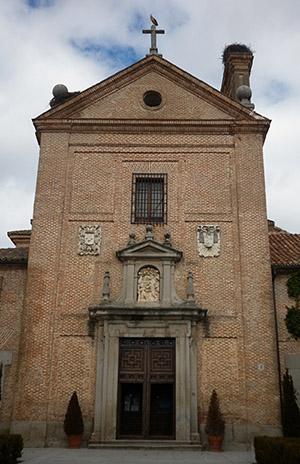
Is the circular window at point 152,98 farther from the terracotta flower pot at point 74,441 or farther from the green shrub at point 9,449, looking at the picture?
the green shrub at point 9,449

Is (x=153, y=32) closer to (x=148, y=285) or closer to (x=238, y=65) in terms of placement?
(x=238, y=65)

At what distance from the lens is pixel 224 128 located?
19516 millimetres

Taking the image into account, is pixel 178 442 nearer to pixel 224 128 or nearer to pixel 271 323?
pixel 271 323

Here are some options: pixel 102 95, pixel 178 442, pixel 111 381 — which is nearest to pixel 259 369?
pixel 178 442

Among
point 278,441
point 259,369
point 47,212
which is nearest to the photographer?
point 278,441

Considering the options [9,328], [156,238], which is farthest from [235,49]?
[9,328]

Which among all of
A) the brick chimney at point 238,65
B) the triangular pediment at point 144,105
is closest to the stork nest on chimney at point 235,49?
the brick chimney at point 238,65

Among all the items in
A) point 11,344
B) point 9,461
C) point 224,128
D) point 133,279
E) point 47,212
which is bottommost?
point 9,461

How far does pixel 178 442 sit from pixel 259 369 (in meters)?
3.30

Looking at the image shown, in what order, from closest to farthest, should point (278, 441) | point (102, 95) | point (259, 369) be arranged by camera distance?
1. point (278, 441)
2. point (259, 369)
3. point (102, 95)

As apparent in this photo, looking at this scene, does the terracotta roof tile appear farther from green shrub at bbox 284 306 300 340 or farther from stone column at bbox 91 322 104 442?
stone column at bbox 91 322 104 442

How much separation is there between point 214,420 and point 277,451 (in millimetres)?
5298

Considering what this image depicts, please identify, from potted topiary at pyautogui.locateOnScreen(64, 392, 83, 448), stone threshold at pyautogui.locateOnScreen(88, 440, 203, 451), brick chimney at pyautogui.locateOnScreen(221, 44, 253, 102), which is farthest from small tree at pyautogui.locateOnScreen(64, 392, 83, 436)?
brick chimney at pyautogui.locateOnScreen(221, 44, 253, 102)

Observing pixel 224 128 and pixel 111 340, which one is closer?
pixel 111 340
